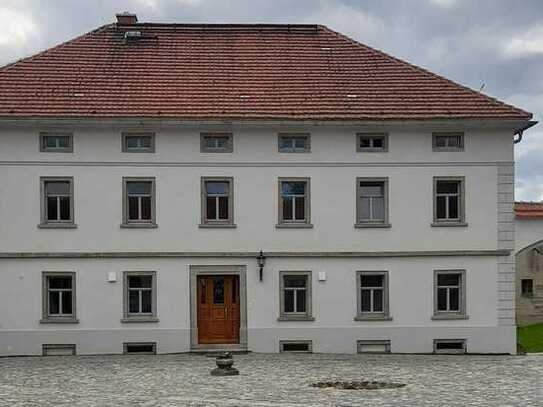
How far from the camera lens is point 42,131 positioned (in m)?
23.7

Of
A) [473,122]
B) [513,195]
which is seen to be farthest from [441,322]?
[473,122]

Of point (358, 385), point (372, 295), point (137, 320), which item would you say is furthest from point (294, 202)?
point (358, 385)

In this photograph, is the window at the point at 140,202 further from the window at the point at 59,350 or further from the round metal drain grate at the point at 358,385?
the round metal drain grate at the point at 358,385

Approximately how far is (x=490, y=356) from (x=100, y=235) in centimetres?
1170

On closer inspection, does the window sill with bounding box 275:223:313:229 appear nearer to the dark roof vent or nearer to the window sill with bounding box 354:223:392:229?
the window sill with bounding box 354:223:392:229

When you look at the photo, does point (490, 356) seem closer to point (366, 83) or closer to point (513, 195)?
point (513, 195)

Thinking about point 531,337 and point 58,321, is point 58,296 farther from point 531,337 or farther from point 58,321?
point 531,337

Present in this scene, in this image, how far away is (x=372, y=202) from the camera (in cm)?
2448

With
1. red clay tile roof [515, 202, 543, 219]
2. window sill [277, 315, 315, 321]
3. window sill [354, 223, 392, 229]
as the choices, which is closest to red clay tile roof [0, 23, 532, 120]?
window sill [354, 223, 392, 229]

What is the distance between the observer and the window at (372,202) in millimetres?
24328

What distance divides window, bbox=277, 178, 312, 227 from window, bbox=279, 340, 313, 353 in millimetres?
3457

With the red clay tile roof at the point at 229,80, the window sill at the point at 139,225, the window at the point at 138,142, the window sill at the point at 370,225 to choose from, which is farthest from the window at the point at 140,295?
the window sill at the point at 370,225

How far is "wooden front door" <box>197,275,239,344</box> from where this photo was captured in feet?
79.4

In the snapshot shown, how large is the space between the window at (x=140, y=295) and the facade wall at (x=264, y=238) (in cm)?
21
